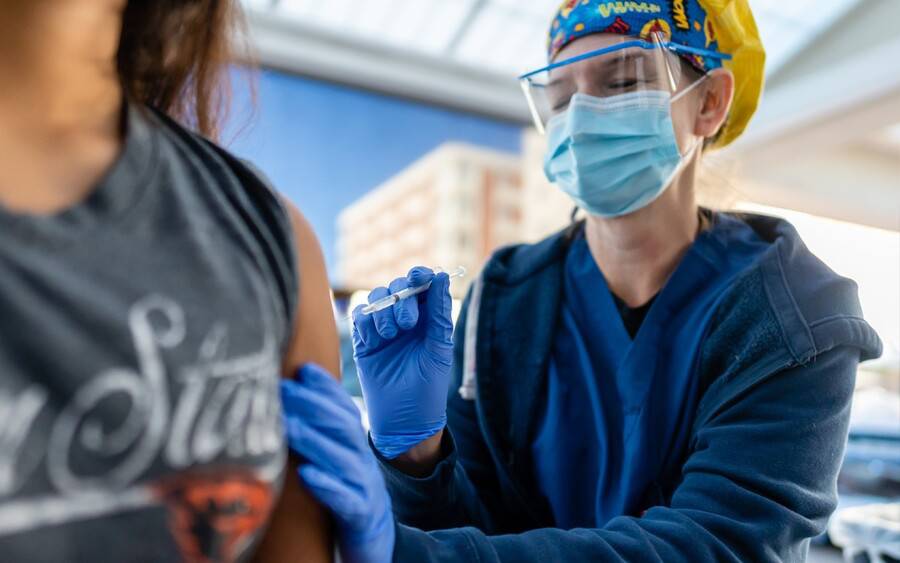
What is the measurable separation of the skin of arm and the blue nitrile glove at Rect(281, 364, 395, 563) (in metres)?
0.01

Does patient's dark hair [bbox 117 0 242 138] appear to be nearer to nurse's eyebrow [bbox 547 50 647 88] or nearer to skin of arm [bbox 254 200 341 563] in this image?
skin of arm [bbox 254 200 341 563]

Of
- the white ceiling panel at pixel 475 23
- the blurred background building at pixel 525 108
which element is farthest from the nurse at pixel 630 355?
the white ceiling panel at pixel 475 23

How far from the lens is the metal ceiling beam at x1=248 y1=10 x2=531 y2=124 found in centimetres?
446

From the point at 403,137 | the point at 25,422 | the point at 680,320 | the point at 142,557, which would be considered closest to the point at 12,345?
the point at 25,422

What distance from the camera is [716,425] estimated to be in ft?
4.10

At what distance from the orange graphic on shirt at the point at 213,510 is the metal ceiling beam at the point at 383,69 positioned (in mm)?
3868

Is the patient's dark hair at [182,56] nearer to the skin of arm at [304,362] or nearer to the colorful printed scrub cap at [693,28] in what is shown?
the skin of arm at [304,362]

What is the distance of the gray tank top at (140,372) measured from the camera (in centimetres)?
51

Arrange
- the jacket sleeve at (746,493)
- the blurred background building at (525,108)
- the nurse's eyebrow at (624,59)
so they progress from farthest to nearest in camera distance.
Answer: the blurred background building at (525,108)
the nurse's eyebrow at (624,59)
the jacket sleeve at (746,493)

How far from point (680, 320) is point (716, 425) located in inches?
9.9

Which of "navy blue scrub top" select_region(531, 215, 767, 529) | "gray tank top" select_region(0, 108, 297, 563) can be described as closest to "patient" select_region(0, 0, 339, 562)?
"gray tank top" select_region(0, 108, 297, 563)

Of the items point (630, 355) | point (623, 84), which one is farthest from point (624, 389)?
point (623, 84)

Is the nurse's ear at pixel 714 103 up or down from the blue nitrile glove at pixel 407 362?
up

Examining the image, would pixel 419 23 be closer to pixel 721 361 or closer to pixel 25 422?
pixel 721 361
